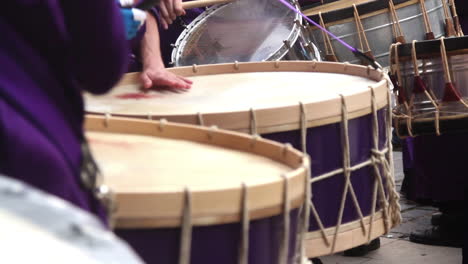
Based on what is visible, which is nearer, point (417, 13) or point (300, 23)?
point (300, 23)

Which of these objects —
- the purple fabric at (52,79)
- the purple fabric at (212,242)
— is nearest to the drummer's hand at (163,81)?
the purple fabric at (212,242)

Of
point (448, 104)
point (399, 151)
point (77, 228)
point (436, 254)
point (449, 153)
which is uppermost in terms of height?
point (77, 228)

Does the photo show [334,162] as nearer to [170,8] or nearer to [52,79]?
[170,8]

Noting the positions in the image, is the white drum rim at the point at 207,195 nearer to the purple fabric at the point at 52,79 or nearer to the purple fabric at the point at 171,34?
the purple fabric at the point at 52,79

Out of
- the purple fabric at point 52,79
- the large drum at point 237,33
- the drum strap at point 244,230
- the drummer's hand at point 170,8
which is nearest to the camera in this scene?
the purple fabric at point 52,79

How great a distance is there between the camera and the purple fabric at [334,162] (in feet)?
7.30

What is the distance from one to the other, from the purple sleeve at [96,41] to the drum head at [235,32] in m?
2.28

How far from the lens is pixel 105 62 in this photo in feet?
4.02

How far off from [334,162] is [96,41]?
3.93 ft

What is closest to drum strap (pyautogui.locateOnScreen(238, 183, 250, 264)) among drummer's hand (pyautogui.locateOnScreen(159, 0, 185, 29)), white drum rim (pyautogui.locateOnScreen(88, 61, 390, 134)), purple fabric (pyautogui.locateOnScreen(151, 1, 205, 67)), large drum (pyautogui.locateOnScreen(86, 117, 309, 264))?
large drum (pyautogui.locateOnScreen(86, 117, 309, 264))

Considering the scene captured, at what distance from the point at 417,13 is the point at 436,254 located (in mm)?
1245

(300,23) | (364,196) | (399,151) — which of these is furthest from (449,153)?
(399,151)

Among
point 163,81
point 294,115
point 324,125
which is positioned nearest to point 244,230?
point 294,115

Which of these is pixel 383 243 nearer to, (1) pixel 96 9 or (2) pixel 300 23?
(2) pixel 300 23
